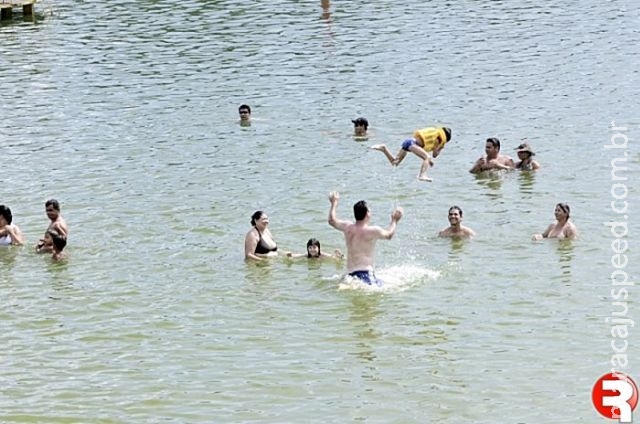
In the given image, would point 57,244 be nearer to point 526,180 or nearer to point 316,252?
point 316,252

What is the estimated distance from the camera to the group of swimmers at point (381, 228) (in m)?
18.5

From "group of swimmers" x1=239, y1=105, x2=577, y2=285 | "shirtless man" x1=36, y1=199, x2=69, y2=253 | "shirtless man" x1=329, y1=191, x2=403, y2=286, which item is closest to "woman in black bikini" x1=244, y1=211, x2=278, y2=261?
"group of swimmers" x1=239, y1=105, x2=577, y2=285

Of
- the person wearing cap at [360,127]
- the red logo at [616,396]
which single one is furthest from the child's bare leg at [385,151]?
the red logo at [616,396]

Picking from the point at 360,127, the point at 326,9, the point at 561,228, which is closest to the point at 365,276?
the point at 561,228

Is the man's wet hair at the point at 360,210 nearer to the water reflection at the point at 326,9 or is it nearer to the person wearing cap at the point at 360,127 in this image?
the person wearing cap at the point at 360,127

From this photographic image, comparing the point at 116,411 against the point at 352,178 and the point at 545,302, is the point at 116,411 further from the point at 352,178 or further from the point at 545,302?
the point at 352,178

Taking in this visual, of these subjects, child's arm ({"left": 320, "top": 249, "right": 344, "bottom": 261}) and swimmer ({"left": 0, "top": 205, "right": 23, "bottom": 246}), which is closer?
child's arm ({"left": 320, "top": 249, "right": 344, "bottom": 261})

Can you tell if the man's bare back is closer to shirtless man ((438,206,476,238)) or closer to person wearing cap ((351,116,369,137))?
shirtless man ((438,206,476,238))

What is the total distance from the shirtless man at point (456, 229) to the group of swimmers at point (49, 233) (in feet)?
20.8

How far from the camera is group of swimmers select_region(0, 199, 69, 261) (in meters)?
21.5

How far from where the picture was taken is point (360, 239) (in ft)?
61.3

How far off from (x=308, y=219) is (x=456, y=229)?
2871 mm

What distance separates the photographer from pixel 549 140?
2770 cm

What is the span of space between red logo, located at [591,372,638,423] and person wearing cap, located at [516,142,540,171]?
1005cm
